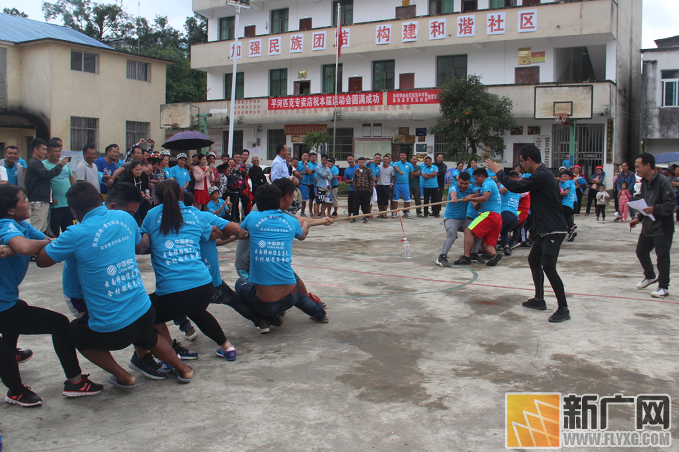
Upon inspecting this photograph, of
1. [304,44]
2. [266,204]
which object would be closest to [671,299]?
[266,204]

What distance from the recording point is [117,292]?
3576mm

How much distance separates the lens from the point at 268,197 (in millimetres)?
4930

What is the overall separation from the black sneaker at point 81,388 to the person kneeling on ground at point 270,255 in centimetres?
153

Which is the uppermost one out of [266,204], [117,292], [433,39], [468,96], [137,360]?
[433,39]

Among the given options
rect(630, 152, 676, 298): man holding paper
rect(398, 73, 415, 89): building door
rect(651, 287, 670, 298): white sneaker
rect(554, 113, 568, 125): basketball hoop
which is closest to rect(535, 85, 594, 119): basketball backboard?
rect(554, 113, 568, 125): basketball hoop

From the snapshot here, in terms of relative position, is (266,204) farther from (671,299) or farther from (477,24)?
(477,24)

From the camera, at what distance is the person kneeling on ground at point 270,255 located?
4855mm

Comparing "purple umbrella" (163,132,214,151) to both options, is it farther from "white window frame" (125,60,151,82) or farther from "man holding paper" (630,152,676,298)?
"white window frame" (125,60,151,82)

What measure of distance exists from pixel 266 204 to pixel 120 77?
25.8m

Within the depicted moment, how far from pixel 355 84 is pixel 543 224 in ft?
81.5

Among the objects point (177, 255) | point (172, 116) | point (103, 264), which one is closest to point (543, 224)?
point (177, 255)

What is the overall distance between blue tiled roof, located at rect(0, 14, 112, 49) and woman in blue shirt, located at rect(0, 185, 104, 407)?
25.5m

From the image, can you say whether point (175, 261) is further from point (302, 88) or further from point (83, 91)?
point (302, 88)

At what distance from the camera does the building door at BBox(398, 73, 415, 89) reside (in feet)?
91.9
